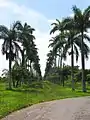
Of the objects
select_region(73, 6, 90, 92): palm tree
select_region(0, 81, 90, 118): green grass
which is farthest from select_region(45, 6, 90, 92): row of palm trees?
select_region(0, 81, 90, 118): green grass

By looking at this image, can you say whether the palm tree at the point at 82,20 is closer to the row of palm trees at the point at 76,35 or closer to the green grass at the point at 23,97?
the row of palm trees at the point at 76,35

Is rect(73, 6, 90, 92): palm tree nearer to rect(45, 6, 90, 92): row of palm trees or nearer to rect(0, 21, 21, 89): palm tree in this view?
rect(45, 6, 90, 92): row of palm trees

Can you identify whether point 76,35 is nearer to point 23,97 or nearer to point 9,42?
point 9,42

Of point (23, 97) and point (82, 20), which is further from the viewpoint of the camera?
point (82, 20)

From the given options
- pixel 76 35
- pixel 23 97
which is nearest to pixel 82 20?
Answer: pixel 76 35

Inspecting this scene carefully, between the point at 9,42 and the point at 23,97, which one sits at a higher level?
the point at 9,42

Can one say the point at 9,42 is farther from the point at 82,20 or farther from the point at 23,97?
the point at 23,97

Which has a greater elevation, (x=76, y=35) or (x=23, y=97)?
(x=76, y=35)

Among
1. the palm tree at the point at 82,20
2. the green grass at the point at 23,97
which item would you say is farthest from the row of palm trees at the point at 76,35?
the green grass at the point at 23,97

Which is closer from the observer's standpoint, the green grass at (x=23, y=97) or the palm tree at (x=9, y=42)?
the green grass at (x=23, y=97)

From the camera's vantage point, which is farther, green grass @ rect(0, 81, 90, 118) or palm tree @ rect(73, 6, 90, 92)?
palm tree @ rect(73, 6, 90, 92)

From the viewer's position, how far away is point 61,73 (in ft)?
255

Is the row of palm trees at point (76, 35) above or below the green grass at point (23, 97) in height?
above

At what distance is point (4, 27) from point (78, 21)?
10112 millimetres
